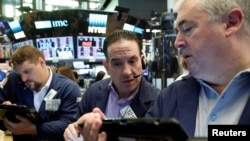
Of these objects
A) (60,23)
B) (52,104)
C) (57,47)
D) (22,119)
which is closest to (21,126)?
(22,119)

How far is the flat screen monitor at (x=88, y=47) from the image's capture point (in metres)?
8.38

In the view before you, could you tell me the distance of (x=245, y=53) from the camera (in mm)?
1264

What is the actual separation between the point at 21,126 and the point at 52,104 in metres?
0.35

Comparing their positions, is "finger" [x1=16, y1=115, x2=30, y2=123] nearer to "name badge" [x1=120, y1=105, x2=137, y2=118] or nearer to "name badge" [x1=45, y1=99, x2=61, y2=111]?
"name badge" [x1=45, y1=99, x2=61, y2=111]

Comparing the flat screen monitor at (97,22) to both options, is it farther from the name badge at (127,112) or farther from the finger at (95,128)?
the finger at (95,128)

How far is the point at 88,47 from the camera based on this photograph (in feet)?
27.8

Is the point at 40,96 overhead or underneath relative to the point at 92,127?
underneath

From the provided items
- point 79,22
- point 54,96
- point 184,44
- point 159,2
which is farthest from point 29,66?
point 159,2

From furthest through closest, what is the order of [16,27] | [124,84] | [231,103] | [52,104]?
[16,27]
[52,104]
[124,84]
[231,103]

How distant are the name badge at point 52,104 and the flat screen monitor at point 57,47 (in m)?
5.85

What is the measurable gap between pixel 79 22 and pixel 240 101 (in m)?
7.48

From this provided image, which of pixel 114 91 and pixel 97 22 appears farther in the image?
pixel 97 22

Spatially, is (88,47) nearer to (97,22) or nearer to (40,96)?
(97,22)

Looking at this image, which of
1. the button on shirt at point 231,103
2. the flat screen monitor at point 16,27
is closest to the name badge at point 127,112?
the button on shirt at point 231,103
